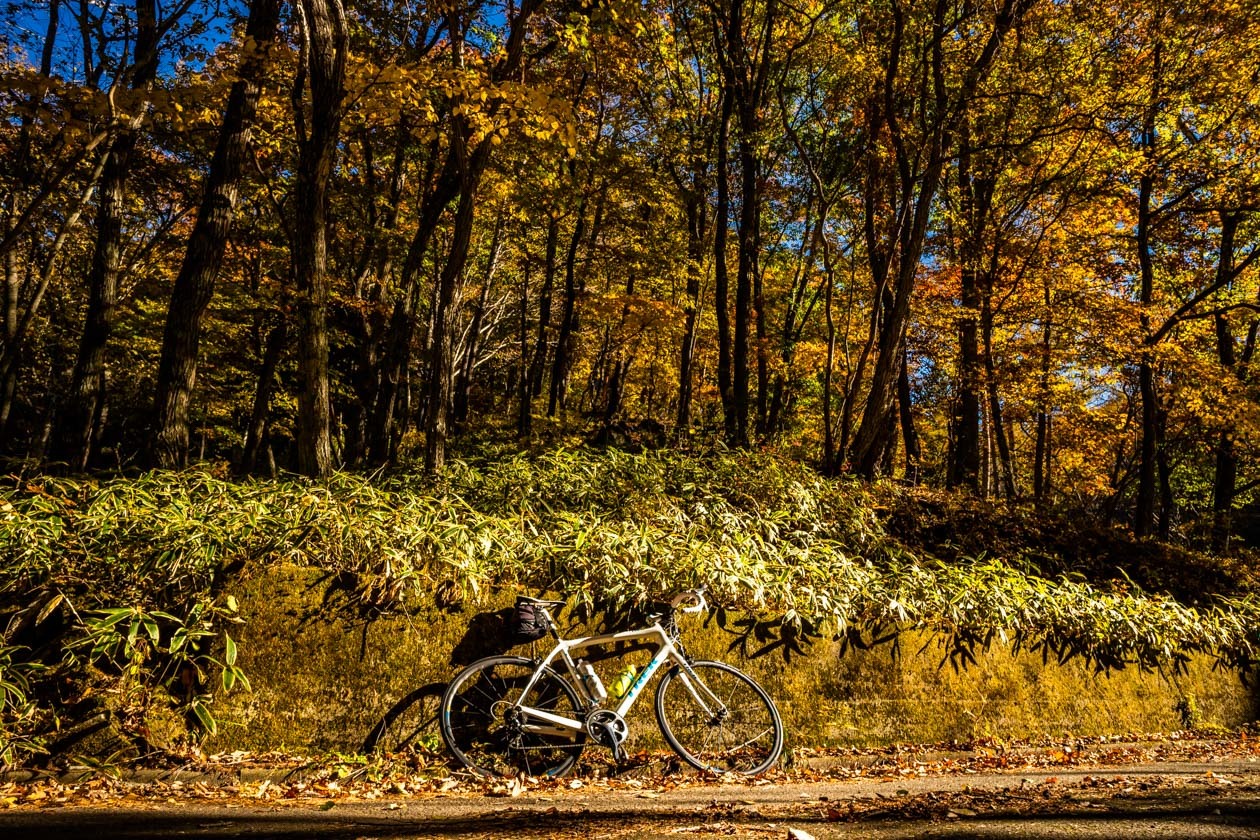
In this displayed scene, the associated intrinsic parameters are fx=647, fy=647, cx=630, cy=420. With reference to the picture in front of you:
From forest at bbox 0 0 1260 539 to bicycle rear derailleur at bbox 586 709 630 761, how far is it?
→ 3.89 meters

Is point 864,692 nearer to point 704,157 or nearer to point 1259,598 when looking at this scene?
point 1259,598

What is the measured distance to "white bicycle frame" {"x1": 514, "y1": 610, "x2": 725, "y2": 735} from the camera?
3.98 meters

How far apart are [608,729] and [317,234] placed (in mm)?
5262

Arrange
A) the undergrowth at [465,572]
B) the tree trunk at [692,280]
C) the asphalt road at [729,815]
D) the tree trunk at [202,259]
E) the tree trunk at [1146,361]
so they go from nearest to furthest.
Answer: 1. the asphalt road at [729,815]
2. the undergrowth at [465,572]
3. the tree trunk at [202,259]
4. the tree trunk at [1146,361]
5. the tree trunk at [692,280]

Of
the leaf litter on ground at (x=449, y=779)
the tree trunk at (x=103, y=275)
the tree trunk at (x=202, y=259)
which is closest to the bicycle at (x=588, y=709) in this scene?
the leaf litter on ground at (x=449, y=779)

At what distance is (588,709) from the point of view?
407cm

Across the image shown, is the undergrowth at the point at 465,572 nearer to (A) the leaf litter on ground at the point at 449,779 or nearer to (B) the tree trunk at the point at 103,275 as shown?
(A) the leaf litter on ground at the point at 449,779

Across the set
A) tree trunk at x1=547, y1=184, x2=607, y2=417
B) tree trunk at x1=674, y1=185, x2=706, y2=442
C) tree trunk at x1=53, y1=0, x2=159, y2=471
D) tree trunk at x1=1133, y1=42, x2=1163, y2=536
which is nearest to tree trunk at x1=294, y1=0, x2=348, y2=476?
tree trunk at x1=53, y1=0, x2=159, y2=471

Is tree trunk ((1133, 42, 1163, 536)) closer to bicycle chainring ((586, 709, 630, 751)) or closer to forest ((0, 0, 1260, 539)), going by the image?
forest ((0, 0, 1260, 539))

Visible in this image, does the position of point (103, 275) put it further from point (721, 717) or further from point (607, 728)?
point (721, 717)

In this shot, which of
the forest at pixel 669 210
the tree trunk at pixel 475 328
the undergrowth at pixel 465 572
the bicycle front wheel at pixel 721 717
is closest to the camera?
the undergrowth at pixel 465 572

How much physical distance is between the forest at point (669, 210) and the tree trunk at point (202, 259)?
0.11 feet

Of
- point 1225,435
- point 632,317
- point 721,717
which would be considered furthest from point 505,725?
point 1225,435

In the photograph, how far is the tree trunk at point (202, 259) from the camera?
650cm
